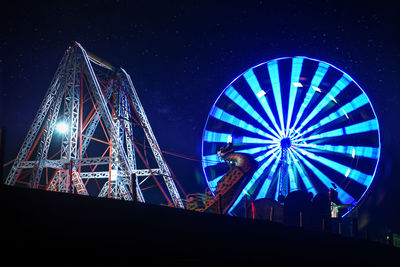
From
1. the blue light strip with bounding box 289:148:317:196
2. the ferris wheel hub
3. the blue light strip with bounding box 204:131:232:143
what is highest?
the blue light strip with bounding box 204:131:232:143

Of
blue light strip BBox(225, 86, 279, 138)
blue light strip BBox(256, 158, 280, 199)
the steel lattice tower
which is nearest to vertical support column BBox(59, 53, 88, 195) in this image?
the steel lattice tower

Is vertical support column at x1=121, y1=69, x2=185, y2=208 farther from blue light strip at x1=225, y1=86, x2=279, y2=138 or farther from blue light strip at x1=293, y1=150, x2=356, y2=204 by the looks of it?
blue light strip at x1=293, y1=150, x2=356, y2=204

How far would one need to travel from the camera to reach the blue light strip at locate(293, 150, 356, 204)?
529 inches

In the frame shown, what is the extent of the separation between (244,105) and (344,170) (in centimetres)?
528

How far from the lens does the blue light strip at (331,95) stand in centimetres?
1372

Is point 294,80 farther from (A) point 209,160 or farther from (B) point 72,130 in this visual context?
(B) point 72,130

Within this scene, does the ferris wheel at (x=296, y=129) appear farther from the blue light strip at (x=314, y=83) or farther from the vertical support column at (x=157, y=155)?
the vertical support column at (x=157, y=155)

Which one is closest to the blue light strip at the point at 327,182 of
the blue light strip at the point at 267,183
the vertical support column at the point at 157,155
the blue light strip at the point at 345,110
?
the blue light strip at the point at 267,183

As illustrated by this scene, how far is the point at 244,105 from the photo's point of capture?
15859 millimetres

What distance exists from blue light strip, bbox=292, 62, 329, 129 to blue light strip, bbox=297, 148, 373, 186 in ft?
5.60

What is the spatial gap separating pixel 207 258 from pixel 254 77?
40.4 feet

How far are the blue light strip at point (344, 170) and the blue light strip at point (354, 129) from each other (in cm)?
84

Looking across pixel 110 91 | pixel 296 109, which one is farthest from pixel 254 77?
pixel 110 91

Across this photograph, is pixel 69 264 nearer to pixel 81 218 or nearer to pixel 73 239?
pixel 73 239
